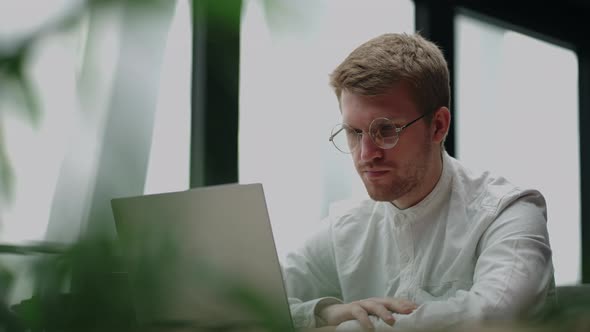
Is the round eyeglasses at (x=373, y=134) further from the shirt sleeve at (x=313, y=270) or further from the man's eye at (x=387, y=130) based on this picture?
the shirt sleeve at (x=313, y=270)

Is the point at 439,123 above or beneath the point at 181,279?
above

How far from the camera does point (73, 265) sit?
163mm

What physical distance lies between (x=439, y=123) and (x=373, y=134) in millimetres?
313

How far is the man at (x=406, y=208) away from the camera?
1.79 meters

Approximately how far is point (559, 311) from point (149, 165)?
104mm

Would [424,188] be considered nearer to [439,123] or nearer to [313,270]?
[439,123]

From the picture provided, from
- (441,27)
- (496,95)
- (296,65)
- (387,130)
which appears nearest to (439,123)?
(387,130)

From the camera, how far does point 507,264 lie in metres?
1.61

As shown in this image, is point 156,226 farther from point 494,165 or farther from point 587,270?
point 494,165

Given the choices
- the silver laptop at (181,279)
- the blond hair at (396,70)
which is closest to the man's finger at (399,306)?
the blond hair at (396,70)

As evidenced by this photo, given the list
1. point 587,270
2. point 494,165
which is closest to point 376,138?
point 587,270

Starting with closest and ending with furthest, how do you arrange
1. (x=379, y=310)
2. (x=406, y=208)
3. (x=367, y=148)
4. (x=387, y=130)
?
(x=379, y=310) < (x=387, y=130) < (x=367, y=148) < (x=406, y=208)

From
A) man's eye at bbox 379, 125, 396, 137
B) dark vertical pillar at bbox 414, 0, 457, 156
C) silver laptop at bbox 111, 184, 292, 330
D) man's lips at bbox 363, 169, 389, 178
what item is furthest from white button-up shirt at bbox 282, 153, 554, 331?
dark vertical pillar at bbox 414, 0, 457, 156

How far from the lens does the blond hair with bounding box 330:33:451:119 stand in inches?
75.3
